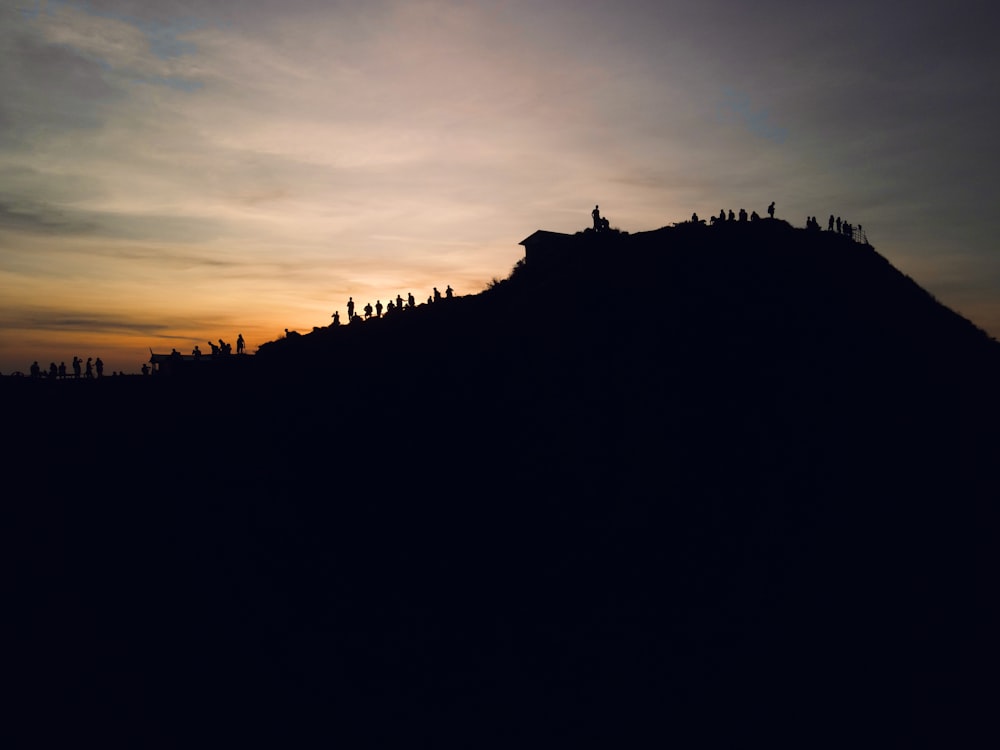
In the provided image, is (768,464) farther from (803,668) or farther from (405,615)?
(405,615)

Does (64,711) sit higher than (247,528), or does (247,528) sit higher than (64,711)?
(247,528)

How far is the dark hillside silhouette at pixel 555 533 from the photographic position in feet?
62.2

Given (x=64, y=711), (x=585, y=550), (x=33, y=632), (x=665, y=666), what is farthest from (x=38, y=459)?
(x=665, y=666)

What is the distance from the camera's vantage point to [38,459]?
108ft

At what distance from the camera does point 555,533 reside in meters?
23.8

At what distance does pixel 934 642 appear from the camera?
20.0 metres

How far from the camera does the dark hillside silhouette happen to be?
18969 mm

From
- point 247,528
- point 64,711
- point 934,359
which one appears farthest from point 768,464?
point 64,711

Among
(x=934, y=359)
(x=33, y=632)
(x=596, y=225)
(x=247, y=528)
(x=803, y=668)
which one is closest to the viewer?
(x=803, y=668)

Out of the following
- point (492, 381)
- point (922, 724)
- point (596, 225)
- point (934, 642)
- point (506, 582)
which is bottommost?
point (922, 724)

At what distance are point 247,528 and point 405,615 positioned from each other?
9.12 meters

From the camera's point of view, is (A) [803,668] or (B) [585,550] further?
(B) [585,550]

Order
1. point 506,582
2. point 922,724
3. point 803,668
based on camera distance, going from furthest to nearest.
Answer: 1. point 506,582
2. point 803,668
3. point 922,724

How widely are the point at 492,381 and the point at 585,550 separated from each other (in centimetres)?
1172
